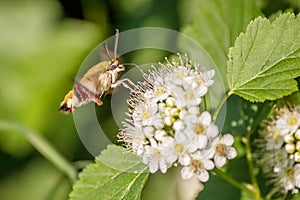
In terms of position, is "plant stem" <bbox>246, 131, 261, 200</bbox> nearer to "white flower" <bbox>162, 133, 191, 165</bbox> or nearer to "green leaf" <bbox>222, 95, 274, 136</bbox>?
"green leaf" <bbox>222, 95, 274, 136</bbox>

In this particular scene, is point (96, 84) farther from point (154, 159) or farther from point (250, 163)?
point (250, 163)

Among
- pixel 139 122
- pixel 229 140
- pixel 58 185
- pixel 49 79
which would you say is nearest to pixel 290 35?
pixel 229 140

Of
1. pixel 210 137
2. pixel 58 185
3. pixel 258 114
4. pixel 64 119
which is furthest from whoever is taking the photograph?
pixel 64 119

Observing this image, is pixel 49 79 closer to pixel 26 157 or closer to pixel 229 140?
pixel 26 157

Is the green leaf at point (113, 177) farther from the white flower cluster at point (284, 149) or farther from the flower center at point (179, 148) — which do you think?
the white flower cluster at point (284, 149)

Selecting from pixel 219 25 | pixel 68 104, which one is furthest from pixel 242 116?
pixel 68 104
